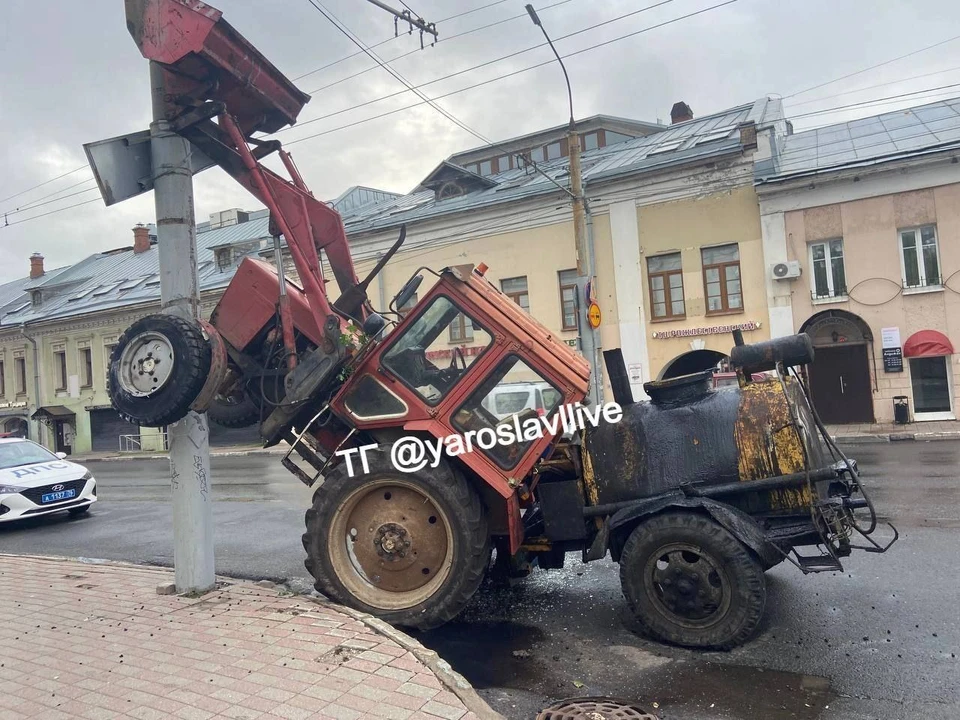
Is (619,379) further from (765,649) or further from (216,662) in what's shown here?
(216,662)

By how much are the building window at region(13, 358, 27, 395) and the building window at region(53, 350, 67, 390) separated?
2.64 metres

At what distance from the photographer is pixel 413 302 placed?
213 inches

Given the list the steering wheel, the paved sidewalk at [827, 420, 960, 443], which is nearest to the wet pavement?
the steering wheel

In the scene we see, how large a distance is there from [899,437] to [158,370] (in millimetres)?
17108

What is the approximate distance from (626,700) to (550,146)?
3020 centimetres

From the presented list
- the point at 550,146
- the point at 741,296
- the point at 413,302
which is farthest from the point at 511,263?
the point at 413,302

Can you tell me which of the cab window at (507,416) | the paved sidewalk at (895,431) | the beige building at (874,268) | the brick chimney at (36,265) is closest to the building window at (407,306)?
the cab window at (507,416)

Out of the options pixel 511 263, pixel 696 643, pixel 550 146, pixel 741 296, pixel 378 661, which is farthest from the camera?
pixel 550 146

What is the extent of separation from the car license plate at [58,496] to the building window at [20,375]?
31.1m

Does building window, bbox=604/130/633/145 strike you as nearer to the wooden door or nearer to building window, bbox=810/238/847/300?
building window, bbox=810/238/847/300

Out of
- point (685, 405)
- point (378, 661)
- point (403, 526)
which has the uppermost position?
point (685, 405)

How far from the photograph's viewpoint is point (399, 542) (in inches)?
204

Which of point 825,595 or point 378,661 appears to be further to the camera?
point 825,595

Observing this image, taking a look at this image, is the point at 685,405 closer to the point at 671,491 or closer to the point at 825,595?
the point at 671,491
